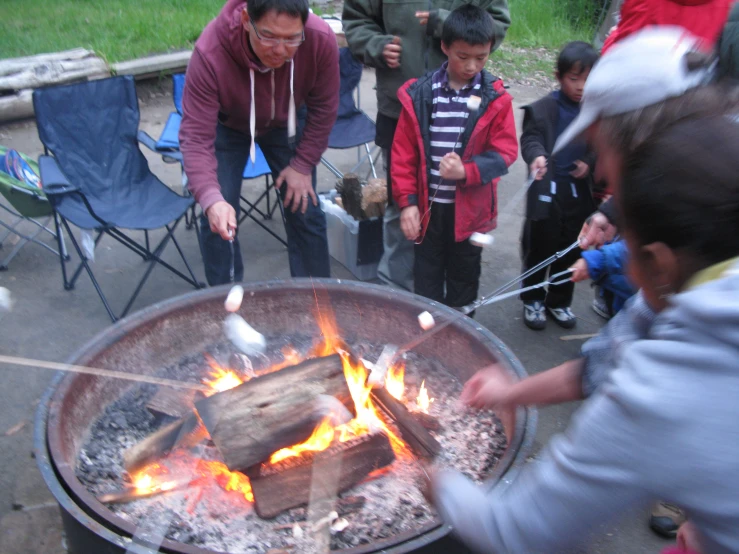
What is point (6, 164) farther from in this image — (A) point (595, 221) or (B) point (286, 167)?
(A) point (595, 221)

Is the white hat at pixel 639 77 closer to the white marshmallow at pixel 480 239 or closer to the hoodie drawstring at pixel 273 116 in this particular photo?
the white marshmallow at pixel 480 239

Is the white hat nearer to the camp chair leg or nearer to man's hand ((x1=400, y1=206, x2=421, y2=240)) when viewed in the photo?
man's hand ((x1=400, y1=206, x2=421, y2=240))

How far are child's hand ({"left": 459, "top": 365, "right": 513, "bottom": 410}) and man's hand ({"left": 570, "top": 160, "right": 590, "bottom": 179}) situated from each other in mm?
1912

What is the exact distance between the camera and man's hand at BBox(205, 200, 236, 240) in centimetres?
285

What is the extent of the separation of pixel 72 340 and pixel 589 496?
11.4 ft

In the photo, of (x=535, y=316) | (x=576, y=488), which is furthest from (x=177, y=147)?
(x=576, y=488)

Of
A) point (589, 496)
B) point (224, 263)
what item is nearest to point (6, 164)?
point (224, 263)

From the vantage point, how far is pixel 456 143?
3213 mm

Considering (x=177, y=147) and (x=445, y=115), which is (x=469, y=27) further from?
(x=177, y=147)

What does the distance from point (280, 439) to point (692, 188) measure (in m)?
1.67

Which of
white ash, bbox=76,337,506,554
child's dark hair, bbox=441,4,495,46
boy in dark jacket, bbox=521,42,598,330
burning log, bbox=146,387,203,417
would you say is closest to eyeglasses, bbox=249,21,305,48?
child's dark hair, bbox=441,4,495,46

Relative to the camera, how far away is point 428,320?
8.82 feet

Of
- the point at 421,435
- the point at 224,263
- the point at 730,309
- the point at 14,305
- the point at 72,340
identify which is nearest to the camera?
the point at 730,309

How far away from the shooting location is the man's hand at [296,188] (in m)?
3.45
